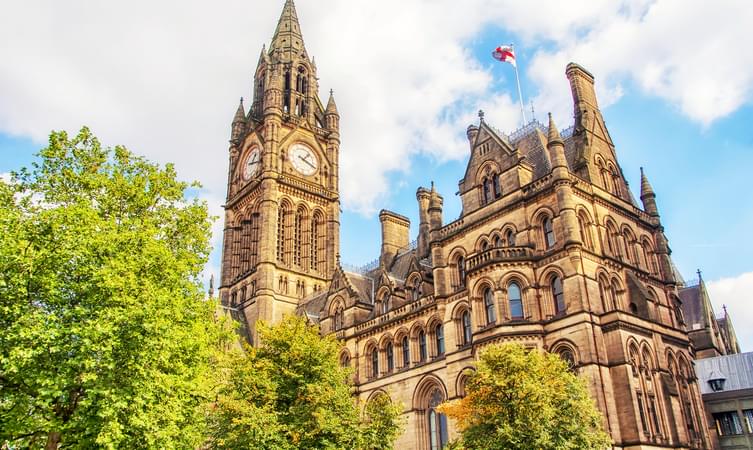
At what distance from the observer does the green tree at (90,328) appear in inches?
685

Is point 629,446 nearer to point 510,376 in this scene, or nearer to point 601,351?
point 601,351

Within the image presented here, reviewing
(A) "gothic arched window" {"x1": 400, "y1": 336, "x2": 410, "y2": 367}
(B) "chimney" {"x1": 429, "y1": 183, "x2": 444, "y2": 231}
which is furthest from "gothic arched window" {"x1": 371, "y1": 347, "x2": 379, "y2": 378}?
(B) "chimney" {"x1": 429, "y1": 183, "x2": 444, "y2": 231}

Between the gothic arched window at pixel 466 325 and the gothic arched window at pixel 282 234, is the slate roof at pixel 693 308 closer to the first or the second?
the gothic arched window at pixel 466 325

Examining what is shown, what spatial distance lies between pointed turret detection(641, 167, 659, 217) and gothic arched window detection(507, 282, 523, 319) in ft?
36.9

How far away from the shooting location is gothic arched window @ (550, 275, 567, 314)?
2964 cm

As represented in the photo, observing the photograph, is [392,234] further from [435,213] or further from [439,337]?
[439,337]

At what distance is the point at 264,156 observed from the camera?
60656 mm

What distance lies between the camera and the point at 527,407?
2239cm

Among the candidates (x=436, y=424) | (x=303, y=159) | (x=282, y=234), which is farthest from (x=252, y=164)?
(x=436, y=424)

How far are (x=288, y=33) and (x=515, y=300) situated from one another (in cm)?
4978

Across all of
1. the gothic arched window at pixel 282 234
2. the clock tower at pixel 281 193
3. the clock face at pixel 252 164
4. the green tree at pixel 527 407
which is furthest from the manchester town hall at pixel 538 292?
the clock face at pixel 252 164

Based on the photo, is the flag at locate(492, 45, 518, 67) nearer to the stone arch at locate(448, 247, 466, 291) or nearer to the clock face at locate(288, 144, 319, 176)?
the stone arch at locate(448, 247, 466, 291)

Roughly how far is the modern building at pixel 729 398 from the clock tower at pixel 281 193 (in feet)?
103

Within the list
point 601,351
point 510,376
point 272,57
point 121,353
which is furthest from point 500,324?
point 272,57
